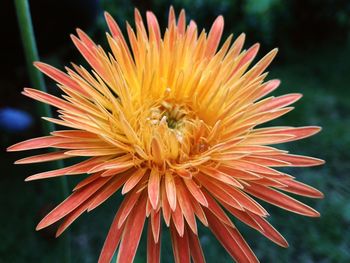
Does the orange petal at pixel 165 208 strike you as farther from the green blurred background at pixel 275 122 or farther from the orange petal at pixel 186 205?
the green blurred background at pixel 275 122

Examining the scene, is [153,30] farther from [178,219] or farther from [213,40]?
[178,219]

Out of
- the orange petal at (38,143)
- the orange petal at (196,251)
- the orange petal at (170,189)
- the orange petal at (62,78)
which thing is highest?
the orange petal at (62,78)

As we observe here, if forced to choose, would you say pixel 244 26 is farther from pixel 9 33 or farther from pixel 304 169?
pixel 9 33

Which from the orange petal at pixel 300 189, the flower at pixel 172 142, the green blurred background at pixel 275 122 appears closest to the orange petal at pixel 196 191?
the flower at pixel 172 142

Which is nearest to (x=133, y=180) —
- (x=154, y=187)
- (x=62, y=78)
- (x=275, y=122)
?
(x=154, y=187)

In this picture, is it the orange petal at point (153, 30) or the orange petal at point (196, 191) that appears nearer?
the orange petal at point (196, 191)
